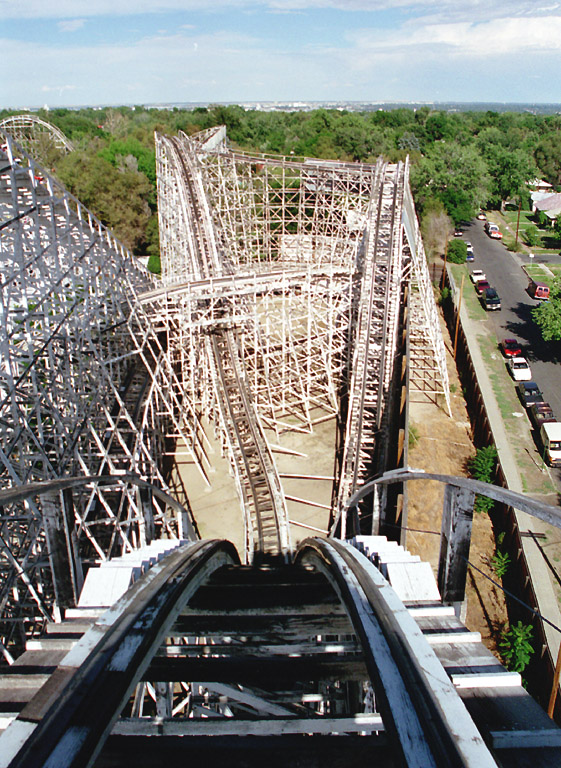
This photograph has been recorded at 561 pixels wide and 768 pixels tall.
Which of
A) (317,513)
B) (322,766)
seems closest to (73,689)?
(322,766)

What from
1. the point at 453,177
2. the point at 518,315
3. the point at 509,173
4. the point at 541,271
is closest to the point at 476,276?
the point at 518,315

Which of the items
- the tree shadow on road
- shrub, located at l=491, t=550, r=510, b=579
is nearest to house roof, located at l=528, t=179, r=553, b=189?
the tree shadow on road

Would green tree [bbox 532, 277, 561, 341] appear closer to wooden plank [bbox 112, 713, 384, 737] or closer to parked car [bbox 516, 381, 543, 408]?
parked car [bbox 516, 381, 543, 408]

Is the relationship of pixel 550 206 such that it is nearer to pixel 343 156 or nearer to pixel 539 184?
pixel 539 184

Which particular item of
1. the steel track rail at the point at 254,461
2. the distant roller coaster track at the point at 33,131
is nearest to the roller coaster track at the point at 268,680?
the steel track rail at the point at 254,461

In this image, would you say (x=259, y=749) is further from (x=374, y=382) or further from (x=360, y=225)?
(x=360, y=225)
